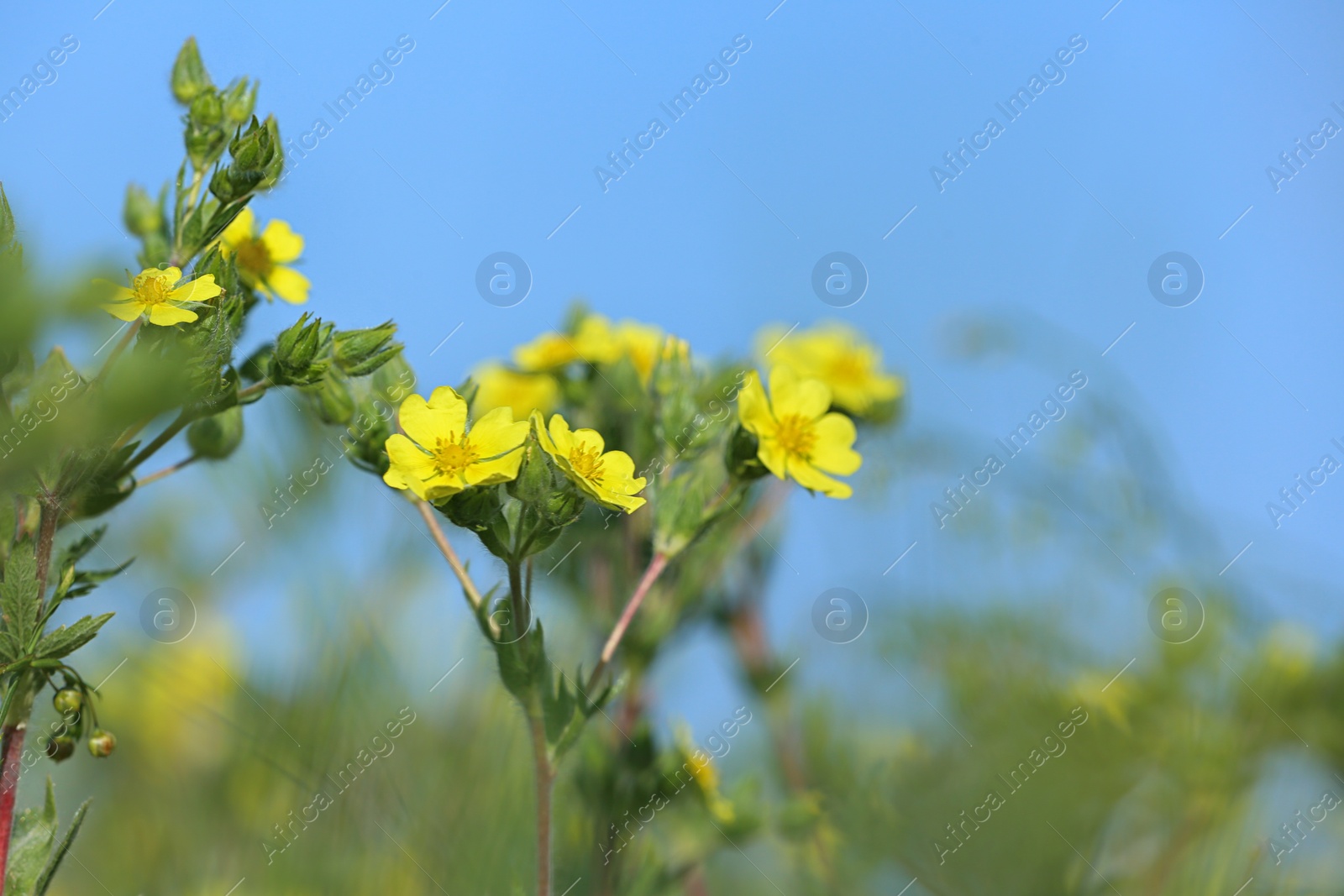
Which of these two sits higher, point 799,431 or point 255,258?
point 255,258

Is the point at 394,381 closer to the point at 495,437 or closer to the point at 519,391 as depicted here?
the point at 495,437

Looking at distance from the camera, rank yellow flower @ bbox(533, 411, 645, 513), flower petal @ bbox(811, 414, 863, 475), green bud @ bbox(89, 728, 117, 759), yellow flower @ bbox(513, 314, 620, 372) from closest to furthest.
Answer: green bud @ bbox(89, 728, 117, 759) < yellow flower @ bbox(533, 411, 645, 513) < flower petal @ bbox(811, 414, 863, 475) < yellow flower @ bbox(513, 314, 620, 372)

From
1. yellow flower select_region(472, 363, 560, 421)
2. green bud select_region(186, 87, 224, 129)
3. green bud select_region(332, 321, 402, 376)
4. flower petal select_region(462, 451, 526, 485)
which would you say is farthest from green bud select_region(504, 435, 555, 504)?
yellow flower select_region(472, 363, 560, 421)

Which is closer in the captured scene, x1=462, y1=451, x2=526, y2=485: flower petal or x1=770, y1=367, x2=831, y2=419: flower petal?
x1=462, y1=451, x2=526, y2=485: flower petal

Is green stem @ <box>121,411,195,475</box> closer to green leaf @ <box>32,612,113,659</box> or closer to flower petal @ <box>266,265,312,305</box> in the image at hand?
green leaf @ <box>32,612,113,659</box>

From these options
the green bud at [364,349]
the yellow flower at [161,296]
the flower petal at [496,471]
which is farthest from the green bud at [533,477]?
the yellow flower at [161,296]

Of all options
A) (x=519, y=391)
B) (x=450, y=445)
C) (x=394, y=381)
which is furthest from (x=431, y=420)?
(x=519, y=391)
